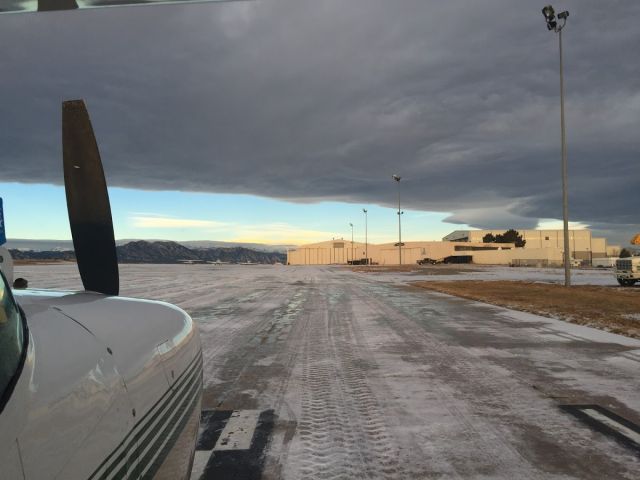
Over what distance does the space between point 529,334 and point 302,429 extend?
272 inches

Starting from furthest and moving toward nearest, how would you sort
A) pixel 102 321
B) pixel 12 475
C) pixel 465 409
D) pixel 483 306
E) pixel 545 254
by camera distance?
pixel 545 254
pixel 483 306
pixel 465 409
pixel 102 321
pixel 12 475

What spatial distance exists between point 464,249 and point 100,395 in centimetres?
13938

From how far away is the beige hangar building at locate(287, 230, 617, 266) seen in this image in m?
108

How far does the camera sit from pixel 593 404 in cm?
500

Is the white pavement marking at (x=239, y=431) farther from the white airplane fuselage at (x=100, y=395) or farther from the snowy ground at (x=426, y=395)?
the white airplane fuselage at (x=100, y=395)

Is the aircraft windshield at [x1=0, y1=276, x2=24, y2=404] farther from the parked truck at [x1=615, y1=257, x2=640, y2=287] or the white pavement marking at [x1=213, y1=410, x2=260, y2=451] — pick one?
the parked truck at [x1=615, y1=257, x2=640, y2=287]

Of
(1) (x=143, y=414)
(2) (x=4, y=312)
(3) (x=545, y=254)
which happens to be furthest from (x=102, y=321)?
(3) (x=545, y=254)

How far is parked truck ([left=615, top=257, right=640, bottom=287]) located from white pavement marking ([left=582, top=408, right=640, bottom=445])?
25.8 m

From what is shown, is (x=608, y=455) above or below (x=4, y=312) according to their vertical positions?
below

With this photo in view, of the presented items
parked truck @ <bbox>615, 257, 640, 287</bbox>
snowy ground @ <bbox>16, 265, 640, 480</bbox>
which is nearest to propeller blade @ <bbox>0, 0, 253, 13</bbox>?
snowy ground @ <bbox>16, 265, 640, 480</bbox>

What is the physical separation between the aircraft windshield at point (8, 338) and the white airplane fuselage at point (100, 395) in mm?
34

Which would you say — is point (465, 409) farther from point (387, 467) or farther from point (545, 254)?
point (545, 254)

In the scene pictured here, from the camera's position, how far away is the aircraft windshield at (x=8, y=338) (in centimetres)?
130

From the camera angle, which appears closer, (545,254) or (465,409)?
(465,409)
